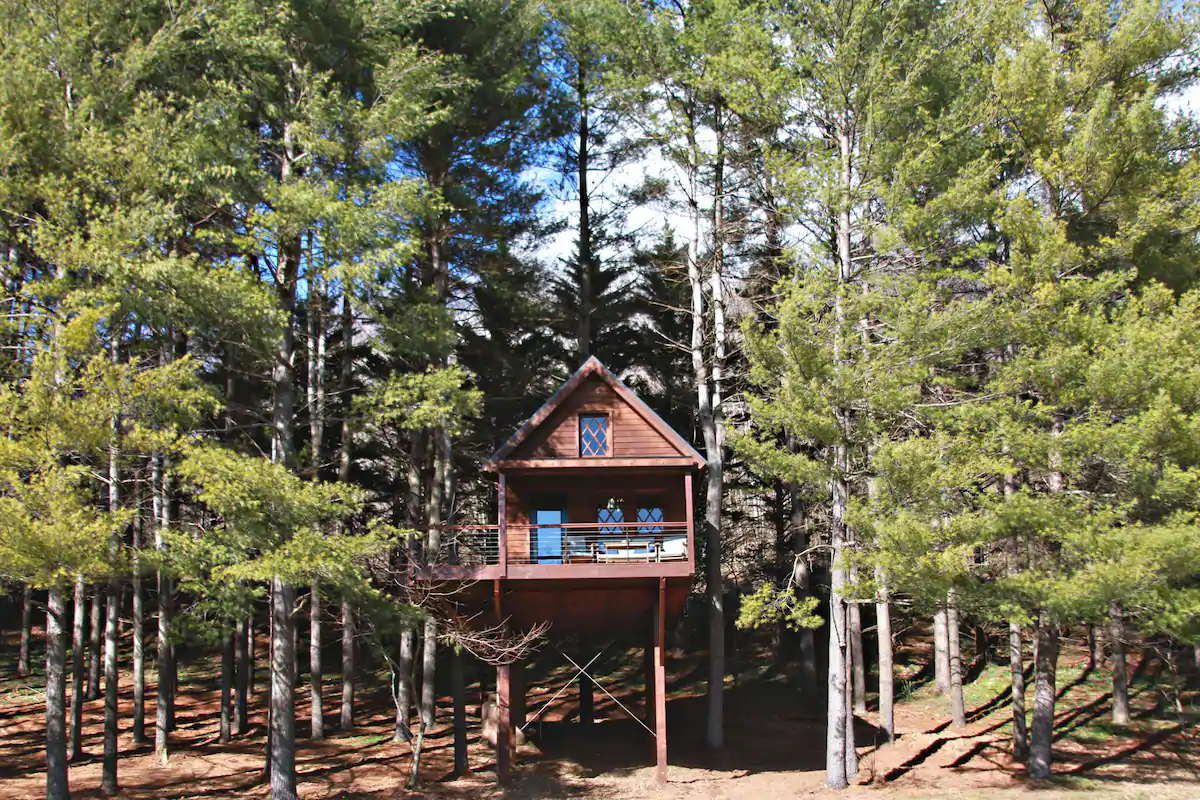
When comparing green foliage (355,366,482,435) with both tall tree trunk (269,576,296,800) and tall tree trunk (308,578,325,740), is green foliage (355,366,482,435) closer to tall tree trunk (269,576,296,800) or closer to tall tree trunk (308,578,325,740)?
tall tree trunk (269,576,296,800)

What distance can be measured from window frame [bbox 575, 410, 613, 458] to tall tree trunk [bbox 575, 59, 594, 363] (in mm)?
6178

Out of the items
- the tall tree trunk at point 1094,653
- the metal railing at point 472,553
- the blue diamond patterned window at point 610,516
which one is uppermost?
the blue diamond patterned window at point 610,516

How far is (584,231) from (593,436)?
30.7ft

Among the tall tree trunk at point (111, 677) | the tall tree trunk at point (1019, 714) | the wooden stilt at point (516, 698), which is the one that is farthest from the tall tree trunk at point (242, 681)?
the tall tree trunk at point (1019, 714)

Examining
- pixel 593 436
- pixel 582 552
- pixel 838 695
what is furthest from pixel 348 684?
pixel 838 695

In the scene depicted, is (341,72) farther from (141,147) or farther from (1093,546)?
(1093,546)

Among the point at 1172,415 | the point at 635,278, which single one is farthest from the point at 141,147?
the point at 1172,415

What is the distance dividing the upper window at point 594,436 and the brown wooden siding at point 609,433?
0.30 feet

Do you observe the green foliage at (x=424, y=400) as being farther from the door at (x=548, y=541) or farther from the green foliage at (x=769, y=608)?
the green foliage at (x=769, y=608)

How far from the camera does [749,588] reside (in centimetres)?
3544

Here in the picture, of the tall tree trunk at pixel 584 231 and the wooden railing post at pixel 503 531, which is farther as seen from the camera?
the tall tree trunk at pixel 584 231

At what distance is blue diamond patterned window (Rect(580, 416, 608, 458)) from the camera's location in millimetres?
19859

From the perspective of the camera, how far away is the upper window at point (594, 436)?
65.2 feet

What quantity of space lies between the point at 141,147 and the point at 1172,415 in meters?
18.2
